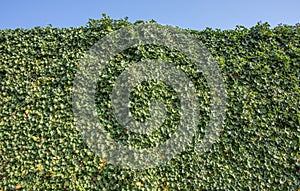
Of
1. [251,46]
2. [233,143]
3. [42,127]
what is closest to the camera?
[42,127]

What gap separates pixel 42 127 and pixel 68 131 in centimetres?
33

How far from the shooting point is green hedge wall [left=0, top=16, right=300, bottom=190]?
3.57 meters

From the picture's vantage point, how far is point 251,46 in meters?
4.23

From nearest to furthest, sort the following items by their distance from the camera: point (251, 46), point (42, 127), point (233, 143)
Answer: point (42, 127) < point (233, 143) < point (251, 46)

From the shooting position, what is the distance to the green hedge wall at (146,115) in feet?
11.7

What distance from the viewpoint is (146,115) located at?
369 centimetres

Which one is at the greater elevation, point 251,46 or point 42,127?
point 251,46

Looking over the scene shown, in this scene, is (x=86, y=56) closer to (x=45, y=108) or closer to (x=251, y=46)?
(x=45, y=108)

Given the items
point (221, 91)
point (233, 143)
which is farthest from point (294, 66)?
point (233, 143)

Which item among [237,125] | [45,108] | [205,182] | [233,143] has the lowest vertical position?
[205,182]

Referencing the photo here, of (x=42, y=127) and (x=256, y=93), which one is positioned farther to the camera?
(x=256, y=93)

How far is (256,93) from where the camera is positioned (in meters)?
4.08

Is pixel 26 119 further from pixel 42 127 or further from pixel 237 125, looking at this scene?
pixel 237 125

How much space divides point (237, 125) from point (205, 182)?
2.89ft
